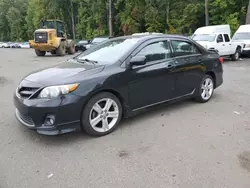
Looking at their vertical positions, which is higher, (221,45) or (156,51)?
(221,45)

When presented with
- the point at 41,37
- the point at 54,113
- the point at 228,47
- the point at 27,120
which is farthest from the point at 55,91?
the point at 41,37

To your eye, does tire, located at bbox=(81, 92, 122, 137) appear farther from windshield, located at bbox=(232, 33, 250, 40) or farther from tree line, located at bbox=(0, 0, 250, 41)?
tree line, located at bbox=(0, 0, 250, 41)

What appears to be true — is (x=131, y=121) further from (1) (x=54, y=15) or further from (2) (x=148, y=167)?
(1) (x=54, y=15)

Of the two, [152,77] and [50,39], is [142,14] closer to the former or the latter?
[50,39]

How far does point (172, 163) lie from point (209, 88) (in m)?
2.97

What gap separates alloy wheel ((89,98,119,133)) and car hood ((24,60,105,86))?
482 millimetres

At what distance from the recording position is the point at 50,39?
58.7 feet

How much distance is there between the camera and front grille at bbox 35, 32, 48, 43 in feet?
58.7

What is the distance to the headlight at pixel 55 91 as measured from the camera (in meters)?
3.22

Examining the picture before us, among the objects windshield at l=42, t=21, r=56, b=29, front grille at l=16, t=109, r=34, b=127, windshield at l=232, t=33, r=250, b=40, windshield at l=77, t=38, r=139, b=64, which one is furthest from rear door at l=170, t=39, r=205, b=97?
windshield at l=42, t=21, r=56, b=29

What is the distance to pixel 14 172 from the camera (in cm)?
275

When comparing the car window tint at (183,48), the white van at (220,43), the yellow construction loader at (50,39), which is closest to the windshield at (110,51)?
the car window tint at (183,48)

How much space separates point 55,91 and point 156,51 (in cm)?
202

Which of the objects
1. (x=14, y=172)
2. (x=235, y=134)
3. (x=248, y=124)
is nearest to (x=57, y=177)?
(x=14, y=172)
